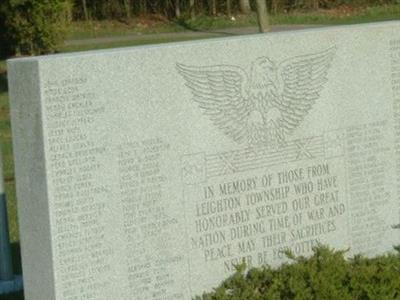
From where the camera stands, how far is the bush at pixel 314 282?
5.84 metres

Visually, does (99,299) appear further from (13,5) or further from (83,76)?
(13,5)

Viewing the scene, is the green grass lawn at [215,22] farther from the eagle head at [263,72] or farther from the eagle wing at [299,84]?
the eagle head at [263,72]

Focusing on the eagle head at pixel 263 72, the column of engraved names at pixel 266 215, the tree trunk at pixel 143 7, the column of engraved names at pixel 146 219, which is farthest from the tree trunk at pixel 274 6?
the column of engraved names at pixel 146 219

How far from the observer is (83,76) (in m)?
5.36

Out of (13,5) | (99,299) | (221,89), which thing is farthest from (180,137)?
(13,5)

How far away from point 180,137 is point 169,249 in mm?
561

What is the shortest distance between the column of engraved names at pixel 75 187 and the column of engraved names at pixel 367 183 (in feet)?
5.48

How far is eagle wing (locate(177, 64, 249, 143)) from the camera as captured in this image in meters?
5.78

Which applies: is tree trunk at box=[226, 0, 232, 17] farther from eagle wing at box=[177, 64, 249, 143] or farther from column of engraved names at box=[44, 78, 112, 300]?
column of engraved names at box=[44, 78, 112, 300]

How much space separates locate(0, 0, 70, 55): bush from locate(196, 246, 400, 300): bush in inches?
512

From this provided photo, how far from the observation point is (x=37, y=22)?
61.5 feet

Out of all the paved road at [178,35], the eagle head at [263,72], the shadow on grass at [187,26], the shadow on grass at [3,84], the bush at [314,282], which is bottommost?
the bush at [314,282]

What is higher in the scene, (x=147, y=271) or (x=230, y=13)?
(x=230, y=13)

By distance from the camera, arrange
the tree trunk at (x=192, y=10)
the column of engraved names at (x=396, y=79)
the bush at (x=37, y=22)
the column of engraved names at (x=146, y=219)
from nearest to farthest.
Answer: the column of engraved names at (x=146, y=219), the column of engraved names at (x=396, y=79), the bush at (x=37, y=22), the tree trunk at (x=192, y=10)
